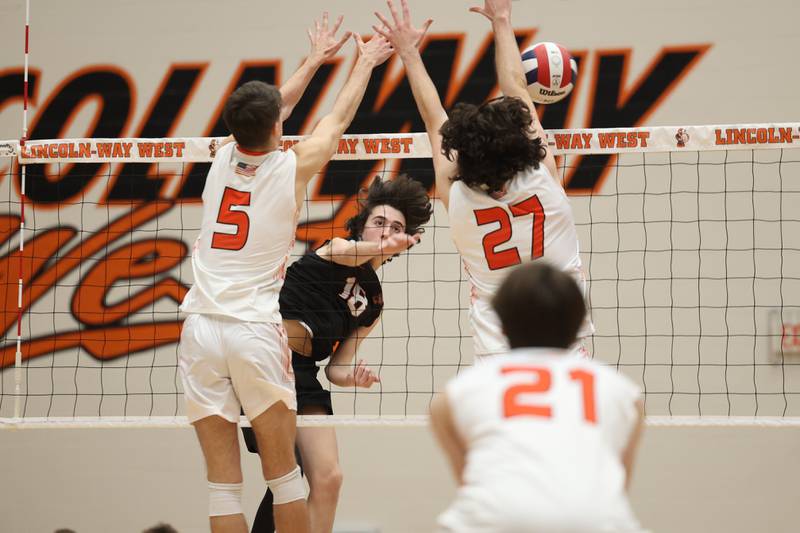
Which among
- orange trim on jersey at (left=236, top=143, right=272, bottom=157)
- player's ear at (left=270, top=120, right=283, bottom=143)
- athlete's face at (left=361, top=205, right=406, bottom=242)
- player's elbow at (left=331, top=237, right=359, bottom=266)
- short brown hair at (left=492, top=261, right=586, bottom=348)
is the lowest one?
short brown hair at (left=492, top=261, right=586, bottom=348)

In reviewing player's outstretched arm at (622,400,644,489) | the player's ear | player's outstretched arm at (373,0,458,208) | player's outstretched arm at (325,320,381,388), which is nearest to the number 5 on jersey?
the player's ear

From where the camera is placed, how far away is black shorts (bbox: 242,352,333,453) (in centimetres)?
516

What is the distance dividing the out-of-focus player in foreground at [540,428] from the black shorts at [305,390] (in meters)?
2.84

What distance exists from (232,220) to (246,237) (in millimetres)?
100

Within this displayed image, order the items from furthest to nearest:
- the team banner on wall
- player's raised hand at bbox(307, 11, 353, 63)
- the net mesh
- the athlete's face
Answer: the net mesh, the athlete's face, the team banner on wall, player's raised hand at bbox(307, 11, 353, 63)

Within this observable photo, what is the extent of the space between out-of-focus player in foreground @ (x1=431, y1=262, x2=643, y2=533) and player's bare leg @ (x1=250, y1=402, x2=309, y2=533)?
1742 mm

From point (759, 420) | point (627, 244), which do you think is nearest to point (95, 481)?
point (627, 244)

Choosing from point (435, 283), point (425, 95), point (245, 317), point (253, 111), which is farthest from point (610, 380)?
point (435, 283)

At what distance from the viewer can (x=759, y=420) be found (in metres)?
5.07

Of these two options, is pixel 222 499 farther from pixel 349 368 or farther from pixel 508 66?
pixel 508 66

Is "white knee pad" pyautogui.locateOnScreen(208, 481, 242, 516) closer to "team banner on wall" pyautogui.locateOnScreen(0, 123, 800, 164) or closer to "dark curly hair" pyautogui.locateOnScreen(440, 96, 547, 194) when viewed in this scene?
"dark curly hair" pyautogui.locateOnScreen(440, 96, 547, 194)

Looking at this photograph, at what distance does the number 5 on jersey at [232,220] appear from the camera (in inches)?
160

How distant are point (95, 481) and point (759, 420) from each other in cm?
568

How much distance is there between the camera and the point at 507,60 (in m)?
4.37
